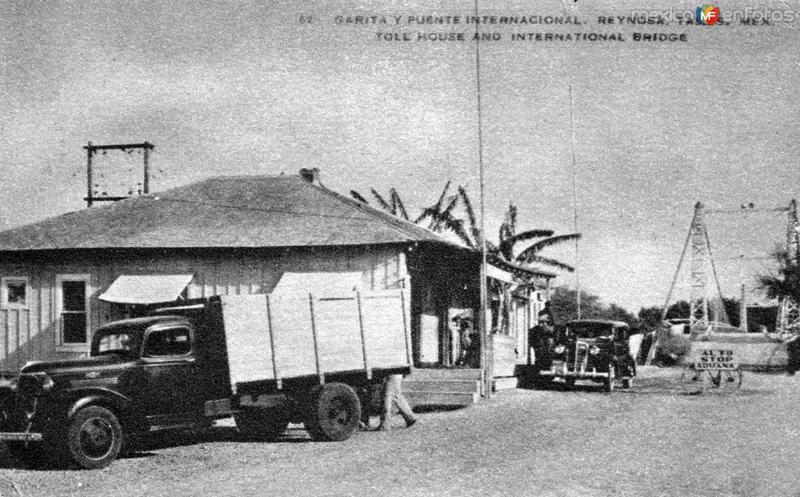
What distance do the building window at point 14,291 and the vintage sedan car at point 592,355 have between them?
11794 mm

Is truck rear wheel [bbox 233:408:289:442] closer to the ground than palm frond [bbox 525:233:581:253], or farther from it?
closer to the ground

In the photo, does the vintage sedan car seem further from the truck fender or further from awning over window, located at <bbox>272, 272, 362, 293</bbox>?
the truck fender

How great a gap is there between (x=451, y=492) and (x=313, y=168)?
661 inches

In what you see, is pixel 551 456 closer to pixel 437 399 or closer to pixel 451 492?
pixel 451 492

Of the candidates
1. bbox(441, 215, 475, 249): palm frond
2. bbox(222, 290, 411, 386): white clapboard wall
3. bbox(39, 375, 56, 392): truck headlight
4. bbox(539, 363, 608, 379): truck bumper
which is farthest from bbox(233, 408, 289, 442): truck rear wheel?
bbox(441, 215, 475, 249): palm frond

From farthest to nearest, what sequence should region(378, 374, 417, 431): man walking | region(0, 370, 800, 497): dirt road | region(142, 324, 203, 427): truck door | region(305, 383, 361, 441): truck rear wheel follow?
region(378, 374, 417, 431): man walking, region(305, 383, 361, 441): truck rear wheel, region(142, 324, 203, 427): truck door, region(0, 370, 800, 497): dirt road

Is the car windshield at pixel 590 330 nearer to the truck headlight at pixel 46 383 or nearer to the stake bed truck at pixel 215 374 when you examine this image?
the stake bed truck at pixel 215 374

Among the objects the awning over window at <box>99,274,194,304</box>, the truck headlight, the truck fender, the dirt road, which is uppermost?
the awning over window at <box>99,274,194,304</box>

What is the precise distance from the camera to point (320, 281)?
61.0 ft

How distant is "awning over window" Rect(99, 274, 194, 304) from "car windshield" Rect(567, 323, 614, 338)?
368 inches

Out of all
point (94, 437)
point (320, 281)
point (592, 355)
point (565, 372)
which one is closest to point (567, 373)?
point (565, 372)

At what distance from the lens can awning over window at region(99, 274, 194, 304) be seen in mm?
18170

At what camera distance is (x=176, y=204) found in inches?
859

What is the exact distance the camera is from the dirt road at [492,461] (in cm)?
847
